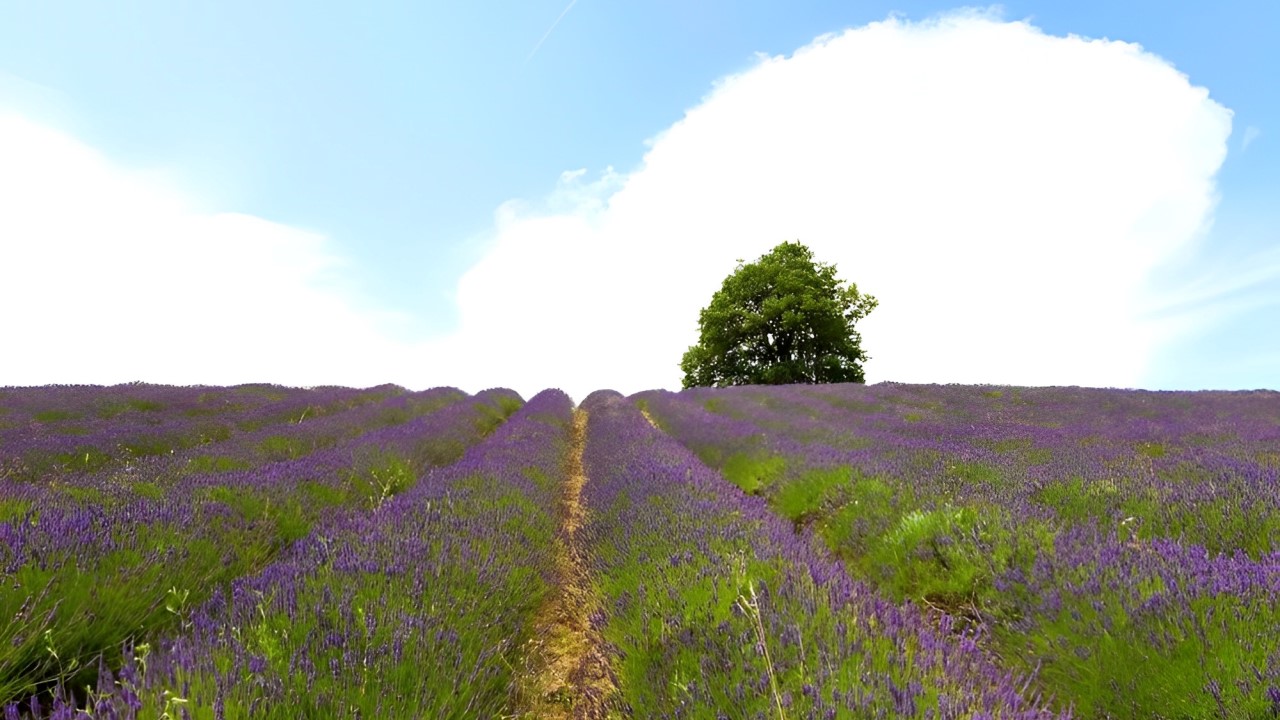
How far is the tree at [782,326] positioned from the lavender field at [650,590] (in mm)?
20099

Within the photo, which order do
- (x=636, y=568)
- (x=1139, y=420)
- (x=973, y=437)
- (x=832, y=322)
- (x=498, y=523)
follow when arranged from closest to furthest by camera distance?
(x=636, y=568) < (x=498, y=523) < (x=973, y=437) < (x=1139, y=420) < (x=832, y=322)

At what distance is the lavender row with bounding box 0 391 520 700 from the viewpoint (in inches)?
90.7

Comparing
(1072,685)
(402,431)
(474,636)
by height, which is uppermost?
(402,431)

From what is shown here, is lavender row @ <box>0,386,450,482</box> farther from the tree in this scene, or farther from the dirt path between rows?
the tree

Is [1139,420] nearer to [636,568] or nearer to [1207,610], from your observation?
[1207,610]

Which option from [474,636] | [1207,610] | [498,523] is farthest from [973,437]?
[474,636]

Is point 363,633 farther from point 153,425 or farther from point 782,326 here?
point 782,326

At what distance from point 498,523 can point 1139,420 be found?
12234mm

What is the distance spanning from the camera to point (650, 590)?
9.45ft

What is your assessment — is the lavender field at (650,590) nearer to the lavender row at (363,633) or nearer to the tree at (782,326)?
the lavender row at (363,633)

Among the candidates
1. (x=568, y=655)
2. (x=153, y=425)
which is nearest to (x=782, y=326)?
(x=153, y=425)

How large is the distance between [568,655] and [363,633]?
1562 millimetres

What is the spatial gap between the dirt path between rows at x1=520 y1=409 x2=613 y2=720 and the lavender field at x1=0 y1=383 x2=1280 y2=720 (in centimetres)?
A: 2

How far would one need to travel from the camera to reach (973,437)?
28.9ft
